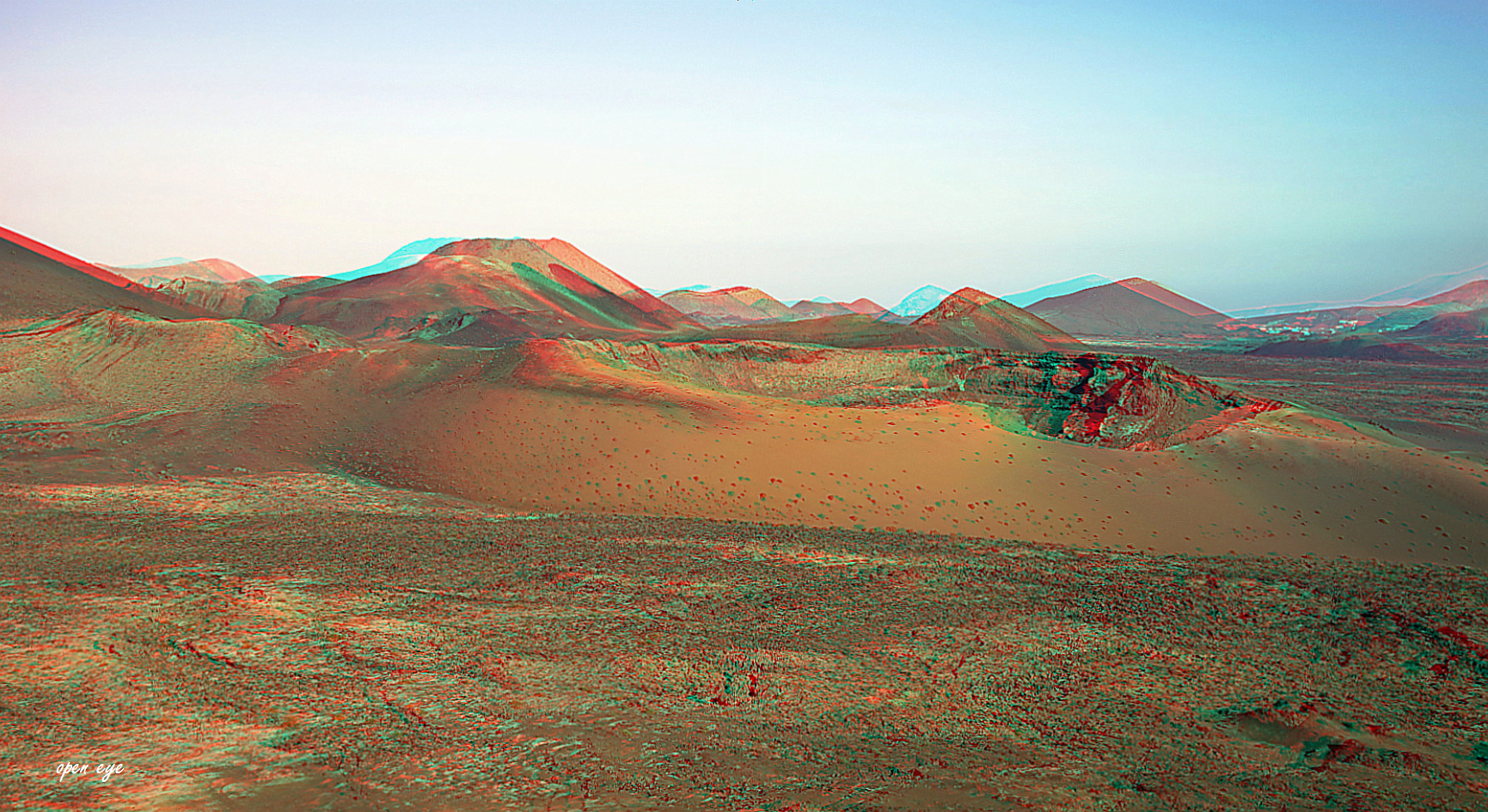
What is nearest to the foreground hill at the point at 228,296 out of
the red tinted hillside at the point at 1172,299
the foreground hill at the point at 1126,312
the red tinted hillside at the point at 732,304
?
the red tinted hillside at the point at 732,304

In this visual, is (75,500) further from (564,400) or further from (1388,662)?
(1388,662)

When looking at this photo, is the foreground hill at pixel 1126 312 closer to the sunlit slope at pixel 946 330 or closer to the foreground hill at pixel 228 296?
the sunlit slope at pixel 946 330

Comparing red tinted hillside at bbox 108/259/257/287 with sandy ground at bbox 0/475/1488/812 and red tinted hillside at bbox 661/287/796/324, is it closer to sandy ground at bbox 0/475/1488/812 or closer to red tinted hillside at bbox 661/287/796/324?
red tinted hillside at bbox 661/287/796/324

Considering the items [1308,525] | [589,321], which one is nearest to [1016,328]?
[589,321]

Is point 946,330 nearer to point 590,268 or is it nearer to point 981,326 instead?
point 981,326

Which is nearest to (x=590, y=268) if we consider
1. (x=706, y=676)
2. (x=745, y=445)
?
(x=745, y=445)
